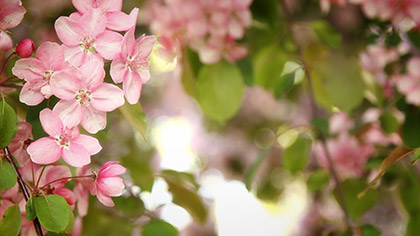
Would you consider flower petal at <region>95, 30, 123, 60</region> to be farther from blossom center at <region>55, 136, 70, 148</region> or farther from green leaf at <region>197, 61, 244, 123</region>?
green leaf at <region>197, 61, 244, 123</region>

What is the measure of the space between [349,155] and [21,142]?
24.3 inches

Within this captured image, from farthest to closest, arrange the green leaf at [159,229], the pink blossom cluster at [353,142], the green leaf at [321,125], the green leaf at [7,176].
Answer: the pink blossom cluster at [353,142]
the green leaf at [321,125]
the green leaf at [159,229]
the green leaf at [7,176]

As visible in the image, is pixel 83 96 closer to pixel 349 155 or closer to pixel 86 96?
pixel 86 96

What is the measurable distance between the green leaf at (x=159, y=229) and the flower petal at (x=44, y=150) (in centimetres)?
22

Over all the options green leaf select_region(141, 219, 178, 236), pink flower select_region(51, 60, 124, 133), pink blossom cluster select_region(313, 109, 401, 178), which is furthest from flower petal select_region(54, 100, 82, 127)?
pink blossom cluster select_region(313, 109, 401, 178)

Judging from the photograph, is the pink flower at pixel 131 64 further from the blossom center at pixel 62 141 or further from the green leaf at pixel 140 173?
the green leaf at pixel 140 173

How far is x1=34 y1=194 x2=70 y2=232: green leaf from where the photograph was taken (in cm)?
40

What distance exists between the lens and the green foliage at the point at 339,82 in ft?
2.39

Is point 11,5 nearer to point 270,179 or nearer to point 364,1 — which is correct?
point 364,1

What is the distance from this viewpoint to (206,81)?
0.69 meters

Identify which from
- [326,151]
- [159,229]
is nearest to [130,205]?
[159,229]

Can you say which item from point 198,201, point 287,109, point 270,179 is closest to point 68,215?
point 198,201

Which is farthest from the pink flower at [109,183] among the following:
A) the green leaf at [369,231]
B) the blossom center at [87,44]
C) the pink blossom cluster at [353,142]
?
the pink blossom cluster at [353,142]

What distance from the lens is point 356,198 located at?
2.38 feet
